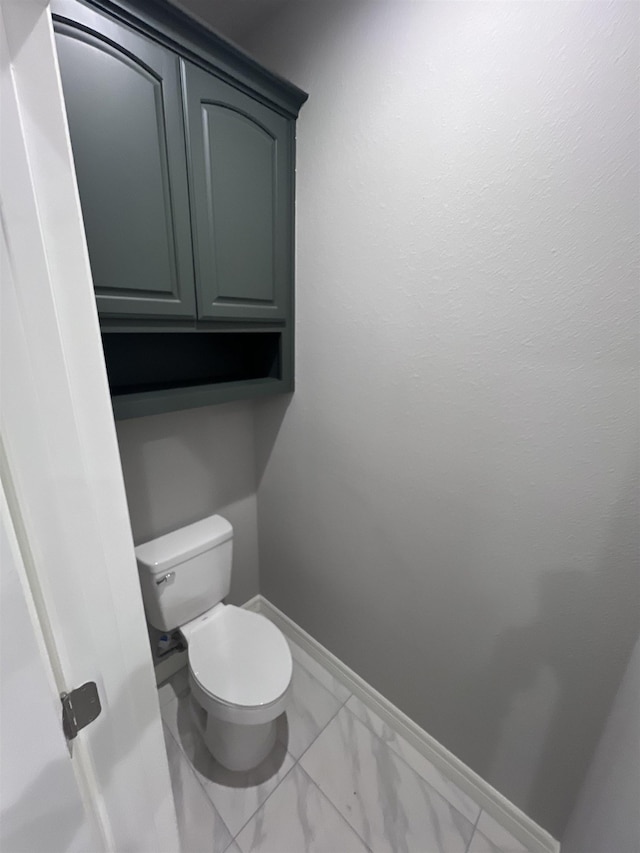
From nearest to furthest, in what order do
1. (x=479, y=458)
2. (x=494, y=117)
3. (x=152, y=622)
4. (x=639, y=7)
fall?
A: 1. (x=639, y=7)
2. (x=494, y=117)
3. (x=479, y=458)
4. (x=152, y=622)

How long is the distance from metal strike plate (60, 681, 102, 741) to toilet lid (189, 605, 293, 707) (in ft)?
2.30

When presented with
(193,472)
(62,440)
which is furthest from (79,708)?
(193,472)

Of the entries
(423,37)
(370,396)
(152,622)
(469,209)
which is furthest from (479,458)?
(152,622)

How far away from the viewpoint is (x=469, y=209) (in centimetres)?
87

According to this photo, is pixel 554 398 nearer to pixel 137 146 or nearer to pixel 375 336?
pixel 375 336

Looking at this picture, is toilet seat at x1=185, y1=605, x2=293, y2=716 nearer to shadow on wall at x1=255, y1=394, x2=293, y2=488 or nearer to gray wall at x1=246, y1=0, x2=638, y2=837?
gray wall at x1=246, y1=0, x2=638, y2=837

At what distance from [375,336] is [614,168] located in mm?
629

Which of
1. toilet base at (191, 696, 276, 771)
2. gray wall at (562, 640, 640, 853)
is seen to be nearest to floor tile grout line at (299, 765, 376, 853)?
toilet base at (191, 696, 276, 771)

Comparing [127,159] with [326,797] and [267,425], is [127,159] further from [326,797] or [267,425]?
[326,797]

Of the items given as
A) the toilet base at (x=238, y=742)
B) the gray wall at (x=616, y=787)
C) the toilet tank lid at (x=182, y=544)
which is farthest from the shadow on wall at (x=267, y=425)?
the gray wall at (x=616, y=787)

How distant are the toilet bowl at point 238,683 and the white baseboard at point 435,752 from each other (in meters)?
0.38

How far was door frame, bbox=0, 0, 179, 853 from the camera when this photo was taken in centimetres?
41


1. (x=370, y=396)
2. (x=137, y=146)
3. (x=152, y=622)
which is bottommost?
(x=152, y=622)

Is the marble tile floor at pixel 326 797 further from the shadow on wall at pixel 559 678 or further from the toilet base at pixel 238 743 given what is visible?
the shadow on wall at pixel 559 678
